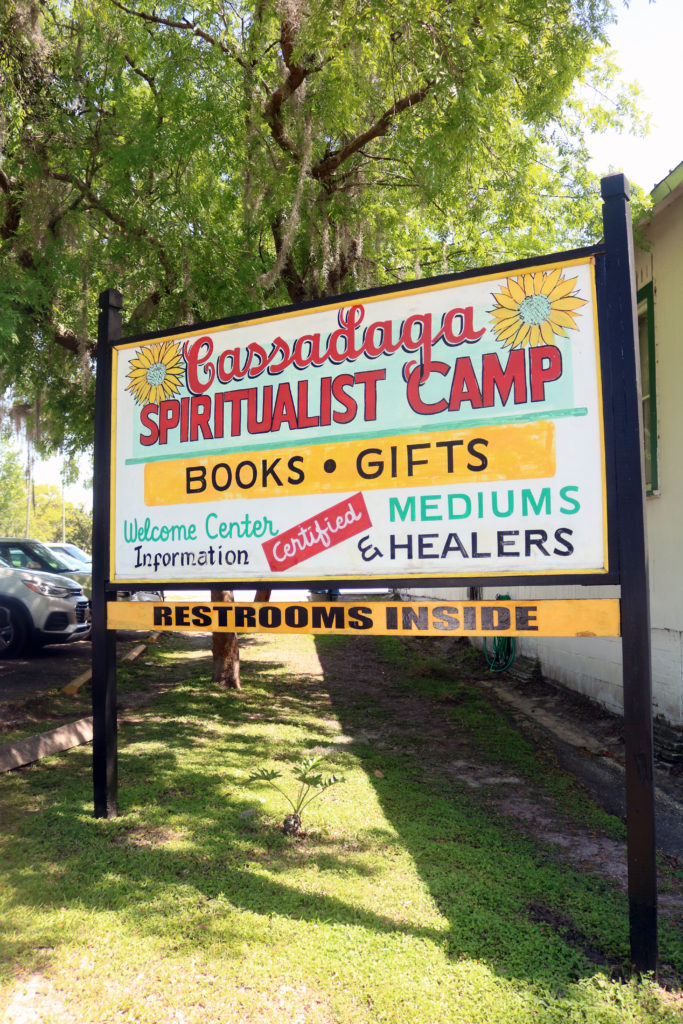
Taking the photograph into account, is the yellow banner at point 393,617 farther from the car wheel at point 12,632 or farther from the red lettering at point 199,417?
the car wheel at point 12,632

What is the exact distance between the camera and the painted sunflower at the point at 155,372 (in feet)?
16.5

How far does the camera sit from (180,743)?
22.1 ft

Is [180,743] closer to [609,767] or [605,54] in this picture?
[609,767]

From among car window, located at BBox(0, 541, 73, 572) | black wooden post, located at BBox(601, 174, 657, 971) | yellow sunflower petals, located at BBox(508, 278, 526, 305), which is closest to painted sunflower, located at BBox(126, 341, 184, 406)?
yellow sunflower petals, located at BBox(508, 278, 526, 305)

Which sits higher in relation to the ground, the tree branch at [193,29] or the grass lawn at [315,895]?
the tree branch at [193,29]

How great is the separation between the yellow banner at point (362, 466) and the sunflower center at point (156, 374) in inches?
21.9

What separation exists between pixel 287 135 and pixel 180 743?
6280 millimetres

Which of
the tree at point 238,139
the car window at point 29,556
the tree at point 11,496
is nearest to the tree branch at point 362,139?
the tree at point 238,139

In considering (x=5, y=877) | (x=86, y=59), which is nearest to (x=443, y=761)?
(x=5, y=877)

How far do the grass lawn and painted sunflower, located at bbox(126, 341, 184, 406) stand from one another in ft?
9.25

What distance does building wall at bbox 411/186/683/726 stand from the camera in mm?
6574

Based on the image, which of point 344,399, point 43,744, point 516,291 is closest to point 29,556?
point 43,744

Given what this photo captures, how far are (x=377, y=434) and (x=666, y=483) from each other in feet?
12.7

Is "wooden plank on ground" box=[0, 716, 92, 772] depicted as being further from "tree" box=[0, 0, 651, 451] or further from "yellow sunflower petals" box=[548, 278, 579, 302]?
"yellow sunflower petals" box=[548, 278, 579, 302]
